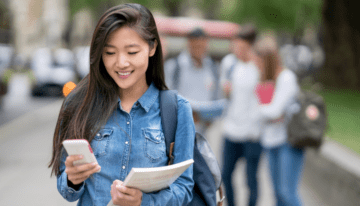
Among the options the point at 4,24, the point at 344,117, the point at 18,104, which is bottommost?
the point at 18,104

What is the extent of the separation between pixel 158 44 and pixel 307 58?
113 feet

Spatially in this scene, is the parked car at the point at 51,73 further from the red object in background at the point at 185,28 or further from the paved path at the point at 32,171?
the paved path at the point at 32,171

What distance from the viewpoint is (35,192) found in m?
5.78

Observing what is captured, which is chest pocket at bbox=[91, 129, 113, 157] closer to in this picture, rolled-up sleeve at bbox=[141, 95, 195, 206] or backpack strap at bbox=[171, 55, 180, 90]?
rolled-up sleeve at bbox=[141, 95, 195, 206]

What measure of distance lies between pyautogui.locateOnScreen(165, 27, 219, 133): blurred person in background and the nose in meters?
3.00

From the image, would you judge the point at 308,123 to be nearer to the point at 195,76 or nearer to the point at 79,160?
the point at 195,76

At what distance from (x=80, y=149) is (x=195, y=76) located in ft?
11.2

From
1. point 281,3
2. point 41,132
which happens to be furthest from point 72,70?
point 281,3

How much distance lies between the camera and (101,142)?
5.95 ft

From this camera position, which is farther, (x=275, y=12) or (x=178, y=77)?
(x=275, y=12)

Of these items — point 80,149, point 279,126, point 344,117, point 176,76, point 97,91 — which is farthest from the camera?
point 344,117

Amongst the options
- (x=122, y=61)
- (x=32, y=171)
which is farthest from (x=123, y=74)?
(x=32, y=171)

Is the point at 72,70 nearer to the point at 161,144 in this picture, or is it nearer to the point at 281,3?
the point at 281,3

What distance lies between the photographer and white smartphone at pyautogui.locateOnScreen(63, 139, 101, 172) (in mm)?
1424
